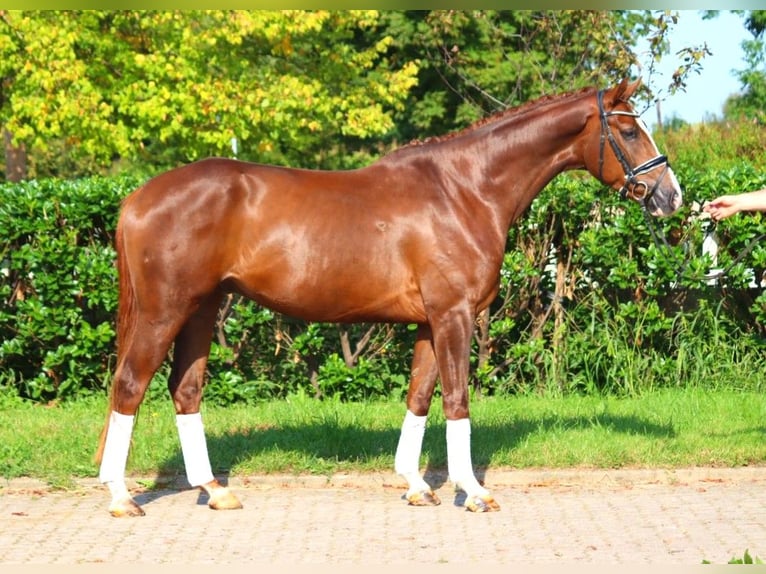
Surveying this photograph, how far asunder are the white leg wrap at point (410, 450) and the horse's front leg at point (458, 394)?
1.06 ft

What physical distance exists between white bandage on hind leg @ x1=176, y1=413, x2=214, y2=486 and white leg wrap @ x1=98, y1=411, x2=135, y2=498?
388mm

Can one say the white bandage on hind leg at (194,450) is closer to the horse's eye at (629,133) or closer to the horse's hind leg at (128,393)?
the horse's hind leg at (128,393)

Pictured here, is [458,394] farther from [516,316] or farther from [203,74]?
[203,74]

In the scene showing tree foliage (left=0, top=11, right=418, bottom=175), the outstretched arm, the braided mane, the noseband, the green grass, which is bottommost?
the green grass

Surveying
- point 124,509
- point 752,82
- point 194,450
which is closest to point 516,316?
point 194,450

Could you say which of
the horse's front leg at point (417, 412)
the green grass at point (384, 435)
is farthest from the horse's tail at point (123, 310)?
the horse's front leg at point (417, 412)

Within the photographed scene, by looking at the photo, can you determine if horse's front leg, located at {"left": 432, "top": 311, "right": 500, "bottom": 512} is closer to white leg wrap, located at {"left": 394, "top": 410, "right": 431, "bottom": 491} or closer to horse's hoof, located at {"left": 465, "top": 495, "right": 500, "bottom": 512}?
horse's hoof, located at {"left": 465, "top": 495, "right": 500, "bottom": 512}

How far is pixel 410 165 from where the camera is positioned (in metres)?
7.07

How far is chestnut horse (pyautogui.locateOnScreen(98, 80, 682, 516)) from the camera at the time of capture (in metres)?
6.67

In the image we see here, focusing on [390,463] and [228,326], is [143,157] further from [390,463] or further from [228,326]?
[390,463]

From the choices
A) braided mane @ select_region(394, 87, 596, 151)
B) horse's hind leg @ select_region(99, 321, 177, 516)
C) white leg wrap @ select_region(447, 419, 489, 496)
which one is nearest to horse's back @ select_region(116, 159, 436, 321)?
horse's hind leg @ select_region(99, 321, 177, 516)

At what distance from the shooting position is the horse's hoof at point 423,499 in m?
6.98

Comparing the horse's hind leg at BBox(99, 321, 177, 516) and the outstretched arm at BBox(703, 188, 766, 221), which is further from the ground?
the outstretched arm at BBox(703, 188, 766, 221)

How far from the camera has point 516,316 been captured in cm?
1032
